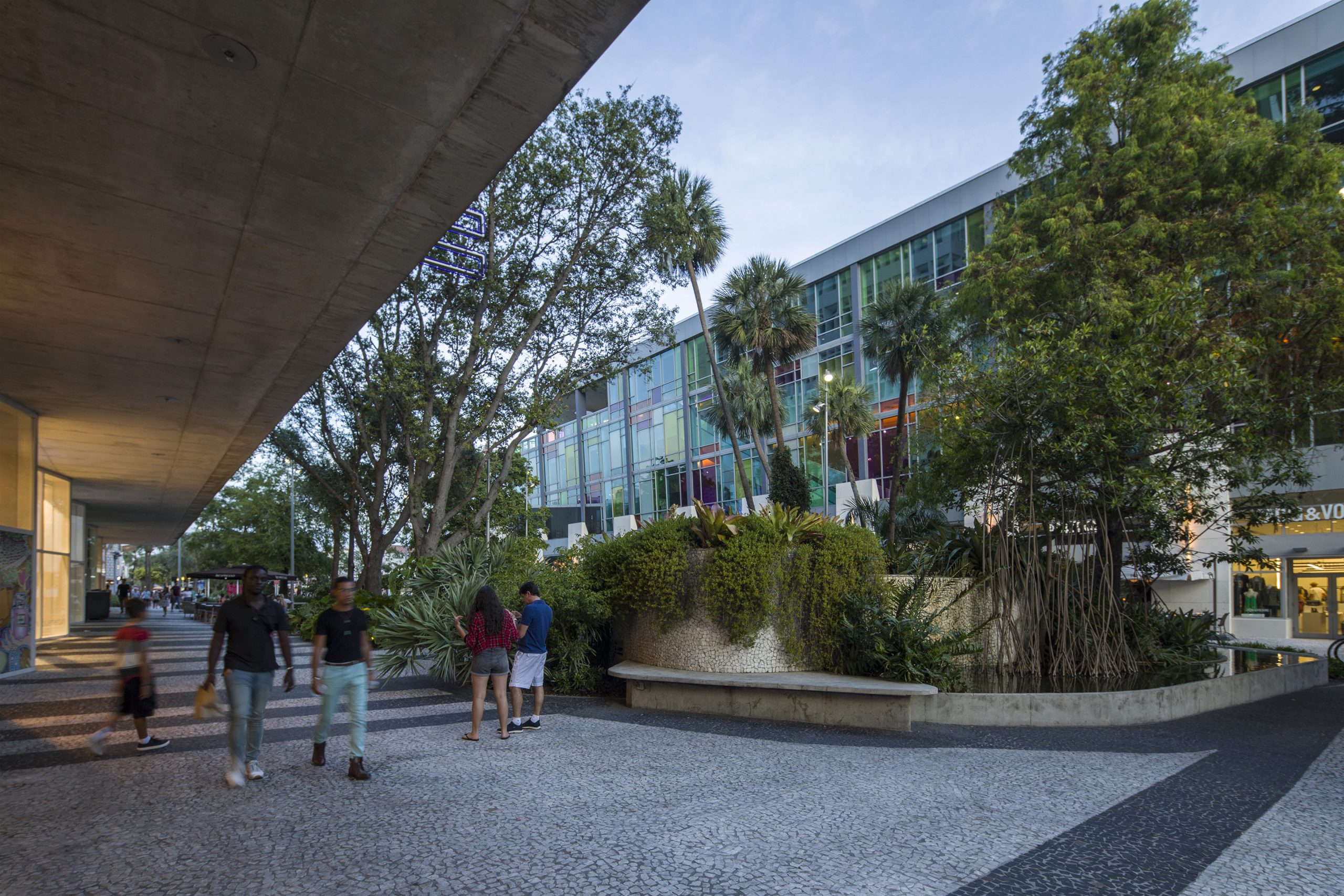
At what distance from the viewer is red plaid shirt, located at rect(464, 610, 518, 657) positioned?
7.81 meters

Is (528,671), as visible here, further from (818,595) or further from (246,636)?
(818,595)

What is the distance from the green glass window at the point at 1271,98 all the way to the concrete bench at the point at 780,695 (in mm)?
23570

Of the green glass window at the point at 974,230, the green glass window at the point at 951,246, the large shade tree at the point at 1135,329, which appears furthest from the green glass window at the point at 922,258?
the large shade tree at the point at 1135,329

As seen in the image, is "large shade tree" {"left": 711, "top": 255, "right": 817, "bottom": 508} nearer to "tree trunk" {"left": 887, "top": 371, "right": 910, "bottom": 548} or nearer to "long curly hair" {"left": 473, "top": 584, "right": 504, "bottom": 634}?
"tree trunk" {"left": 887, "top": 371, "right": 910, "bottom": 548}

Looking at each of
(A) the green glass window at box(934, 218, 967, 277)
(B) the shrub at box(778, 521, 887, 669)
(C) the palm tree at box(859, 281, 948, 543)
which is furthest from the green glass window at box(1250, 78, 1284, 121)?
(B) the shrub at box(778, 521, 887, 669)

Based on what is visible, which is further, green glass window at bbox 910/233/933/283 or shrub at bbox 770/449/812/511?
green glass window at bbox 910/233/933/283

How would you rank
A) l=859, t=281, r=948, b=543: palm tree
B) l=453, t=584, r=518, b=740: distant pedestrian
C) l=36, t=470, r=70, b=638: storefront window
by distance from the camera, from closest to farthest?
l=453, t=584, r=518, b=740: distant pedestrian
l=36, t=470, r=70, b=638: storefront window
l=859, t=281, r=948, b=543: palm tree

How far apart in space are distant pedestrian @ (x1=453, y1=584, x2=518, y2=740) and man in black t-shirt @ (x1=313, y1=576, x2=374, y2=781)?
4.67 ft

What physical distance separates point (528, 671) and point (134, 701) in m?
3.55

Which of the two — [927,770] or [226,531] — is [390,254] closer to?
[927,770]

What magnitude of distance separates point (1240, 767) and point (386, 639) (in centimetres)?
975

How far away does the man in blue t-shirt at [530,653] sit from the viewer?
8219 millimetres

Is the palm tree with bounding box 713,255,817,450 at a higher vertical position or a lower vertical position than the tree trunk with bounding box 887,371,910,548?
higher

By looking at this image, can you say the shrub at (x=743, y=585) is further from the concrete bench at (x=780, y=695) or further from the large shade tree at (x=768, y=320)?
the large shade tree at (x=768, y=320)
